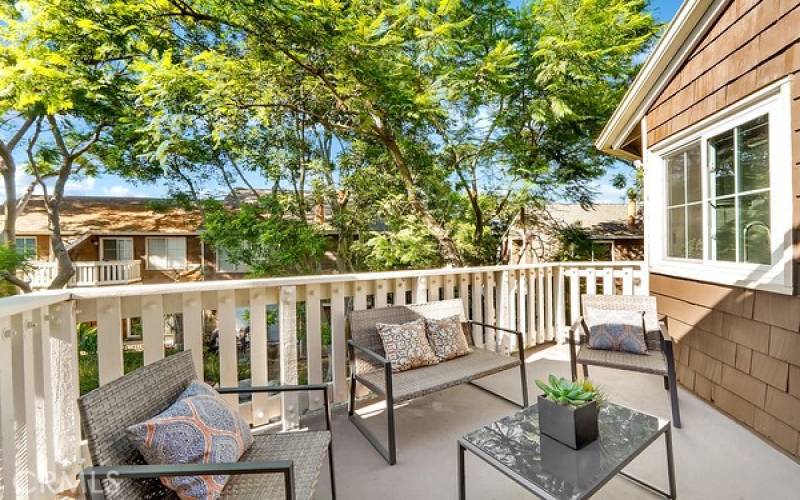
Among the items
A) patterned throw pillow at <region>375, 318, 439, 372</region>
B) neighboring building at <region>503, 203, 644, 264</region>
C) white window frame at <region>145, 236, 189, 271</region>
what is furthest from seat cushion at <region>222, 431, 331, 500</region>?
white window frame at <region>145, 236, 189, 271</region>

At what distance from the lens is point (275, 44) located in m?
6.00

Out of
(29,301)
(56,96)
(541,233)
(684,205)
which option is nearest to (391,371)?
(29,301)

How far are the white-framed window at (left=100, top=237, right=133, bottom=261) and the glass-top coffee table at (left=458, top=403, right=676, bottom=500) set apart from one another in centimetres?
1491

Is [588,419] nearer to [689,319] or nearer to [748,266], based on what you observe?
[748,266]

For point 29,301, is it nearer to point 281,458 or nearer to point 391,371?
point 281,458

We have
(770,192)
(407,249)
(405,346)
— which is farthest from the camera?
(407,249)

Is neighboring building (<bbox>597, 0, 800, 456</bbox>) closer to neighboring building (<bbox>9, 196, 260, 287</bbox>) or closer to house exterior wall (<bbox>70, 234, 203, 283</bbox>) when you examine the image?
neighboring building (<bbox>9, 196, 260, 287</bbox>)

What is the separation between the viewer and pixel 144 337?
2.06 meters

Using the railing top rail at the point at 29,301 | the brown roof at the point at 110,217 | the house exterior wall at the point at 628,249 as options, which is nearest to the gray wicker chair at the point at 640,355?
the railing top rail at the point at 29,301

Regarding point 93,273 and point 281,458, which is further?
point 93,273

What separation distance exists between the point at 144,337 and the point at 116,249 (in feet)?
44.9

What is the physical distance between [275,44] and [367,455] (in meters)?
6.19

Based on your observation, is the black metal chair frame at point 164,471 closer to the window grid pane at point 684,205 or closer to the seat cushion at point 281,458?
the seat cushion at point 281,458

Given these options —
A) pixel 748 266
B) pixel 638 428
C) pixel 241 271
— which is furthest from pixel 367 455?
pixel 241 271
